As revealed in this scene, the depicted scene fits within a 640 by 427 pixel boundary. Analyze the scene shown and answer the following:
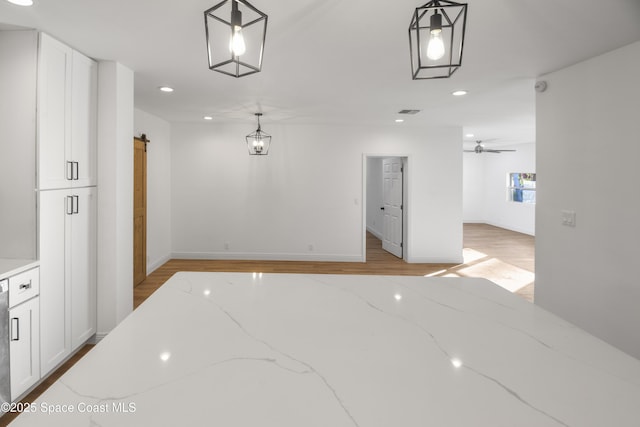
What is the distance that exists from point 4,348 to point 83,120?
1752 mm

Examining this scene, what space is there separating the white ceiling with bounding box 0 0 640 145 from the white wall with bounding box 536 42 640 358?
0.20 m

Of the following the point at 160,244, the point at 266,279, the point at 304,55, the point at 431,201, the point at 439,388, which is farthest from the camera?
the point at 431,201

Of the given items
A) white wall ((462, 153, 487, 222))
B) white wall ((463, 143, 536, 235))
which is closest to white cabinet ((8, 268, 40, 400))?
white wall ((463, 143, 536, 235))

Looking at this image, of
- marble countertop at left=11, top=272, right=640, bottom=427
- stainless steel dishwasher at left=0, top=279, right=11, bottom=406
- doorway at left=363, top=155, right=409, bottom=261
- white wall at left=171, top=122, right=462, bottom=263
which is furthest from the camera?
doorway at left=363, top=155, right=409, bottom=261

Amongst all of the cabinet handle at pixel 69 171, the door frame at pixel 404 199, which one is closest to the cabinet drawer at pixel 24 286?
the cabinet handle at pixel 69 171

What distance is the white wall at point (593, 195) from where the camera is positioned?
8.55 ft

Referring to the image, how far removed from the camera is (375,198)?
30.8 ft

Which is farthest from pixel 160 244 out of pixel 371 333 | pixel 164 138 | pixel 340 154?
pixel 371 333

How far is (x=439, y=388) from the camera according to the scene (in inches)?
30.1

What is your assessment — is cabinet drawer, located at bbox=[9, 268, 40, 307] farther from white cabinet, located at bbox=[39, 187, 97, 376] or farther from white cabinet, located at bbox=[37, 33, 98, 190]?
white cabinet, located at bbox=[37, 33, 98, 190]

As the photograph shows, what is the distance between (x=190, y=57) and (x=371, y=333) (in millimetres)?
2820

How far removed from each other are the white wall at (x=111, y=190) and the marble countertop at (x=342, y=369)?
2.21 meters

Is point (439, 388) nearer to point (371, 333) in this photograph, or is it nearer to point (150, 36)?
point (371, 333)

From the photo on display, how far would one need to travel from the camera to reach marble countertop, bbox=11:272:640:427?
670mm
